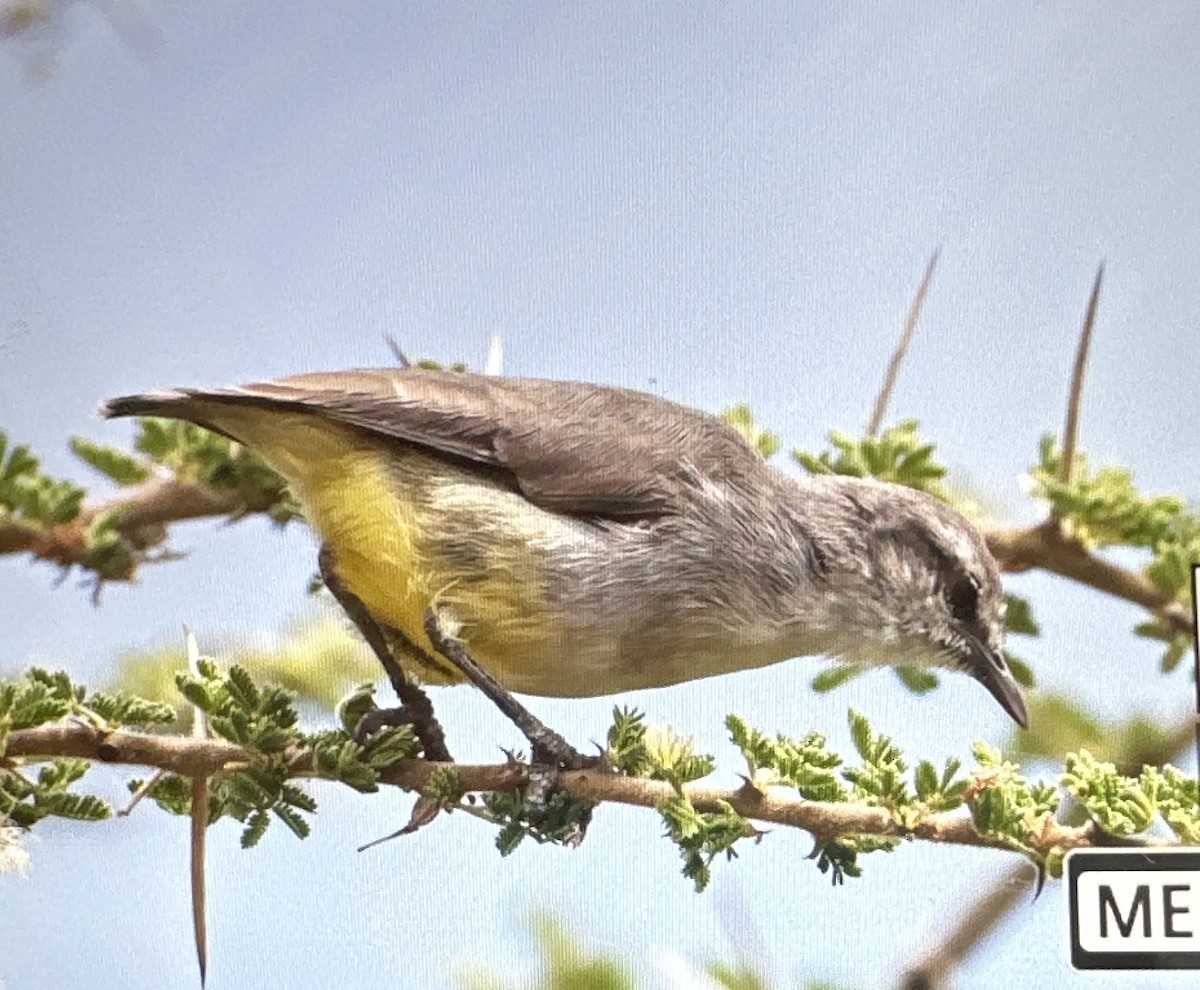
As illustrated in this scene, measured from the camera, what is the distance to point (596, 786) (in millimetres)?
1370

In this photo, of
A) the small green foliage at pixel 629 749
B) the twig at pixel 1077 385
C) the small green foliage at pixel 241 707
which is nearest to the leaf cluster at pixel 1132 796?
the twig at pixel 1077 385

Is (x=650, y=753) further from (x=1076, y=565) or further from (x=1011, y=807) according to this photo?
(x=1076, y=565)

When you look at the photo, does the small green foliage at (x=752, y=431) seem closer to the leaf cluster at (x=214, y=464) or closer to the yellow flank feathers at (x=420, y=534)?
the yellow flank feathers at (x=420, y=534)

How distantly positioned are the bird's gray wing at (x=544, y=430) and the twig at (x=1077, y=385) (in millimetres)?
263

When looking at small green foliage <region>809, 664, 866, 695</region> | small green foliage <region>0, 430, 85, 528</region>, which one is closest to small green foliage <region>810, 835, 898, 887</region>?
small green foliage <region>809, 664, 866, 695</region>

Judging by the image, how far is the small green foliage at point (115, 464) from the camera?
1500 mm

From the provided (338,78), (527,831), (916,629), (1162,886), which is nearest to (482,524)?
(527,831)

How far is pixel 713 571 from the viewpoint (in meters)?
1.40

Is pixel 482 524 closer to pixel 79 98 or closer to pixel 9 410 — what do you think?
pixel 9 410

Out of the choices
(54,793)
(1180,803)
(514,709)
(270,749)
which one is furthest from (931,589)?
(54,793)

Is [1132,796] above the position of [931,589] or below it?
below

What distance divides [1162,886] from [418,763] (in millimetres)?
631

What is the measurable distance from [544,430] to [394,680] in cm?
26

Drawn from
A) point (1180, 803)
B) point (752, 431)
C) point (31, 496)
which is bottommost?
point (1180, 803)
